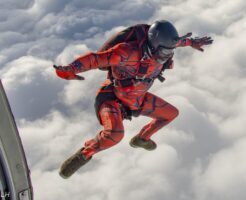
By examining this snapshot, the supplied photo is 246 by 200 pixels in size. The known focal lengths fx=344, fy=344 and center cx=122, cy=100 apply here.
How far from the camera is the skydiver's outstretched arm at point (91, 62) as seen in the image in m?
5.10

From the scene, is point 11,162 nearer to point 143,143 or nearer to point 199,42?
point 143,143

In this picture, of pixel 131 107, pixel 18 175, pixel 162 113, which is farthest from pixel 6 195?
pixel 162 113

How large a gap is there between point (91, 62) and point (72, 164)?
2.08 metres

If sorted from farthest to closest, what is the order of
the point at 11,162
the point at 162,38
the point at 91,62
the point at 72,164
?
1. the point at 72,164
2. the point at 162,38
3. the point at 91,62
4. the point at 11,162

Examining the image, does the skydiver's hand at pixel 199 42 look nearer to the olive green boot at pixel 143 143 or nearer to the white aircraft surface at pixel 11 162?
the olive green boot at pixel 143 143

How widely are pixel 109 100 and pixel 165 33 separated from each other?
174 centimetres

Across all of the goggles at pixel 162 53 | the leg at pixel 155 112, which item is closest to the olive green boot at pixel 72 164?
the leg at pixel 155 112

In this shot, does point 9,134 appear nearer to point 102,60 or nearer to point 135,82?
point 102,60

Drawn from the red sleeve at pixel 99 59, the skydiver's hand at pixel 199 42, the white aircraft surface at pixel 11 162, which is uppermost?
the skydiver's hand at pixel 199 42

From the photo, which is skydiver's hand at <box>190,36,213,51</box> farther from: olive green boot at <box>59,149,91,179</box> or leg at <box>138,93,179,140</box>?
olive green boot at <box>59,149,91,179</box>

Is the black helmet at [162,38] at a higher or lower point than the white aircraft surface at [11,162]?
higher

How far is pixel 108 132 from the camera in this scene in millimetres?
6191

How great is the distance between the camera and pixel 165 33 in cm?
573

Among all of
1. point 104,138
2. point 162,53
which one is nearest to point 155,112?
point 104,138
